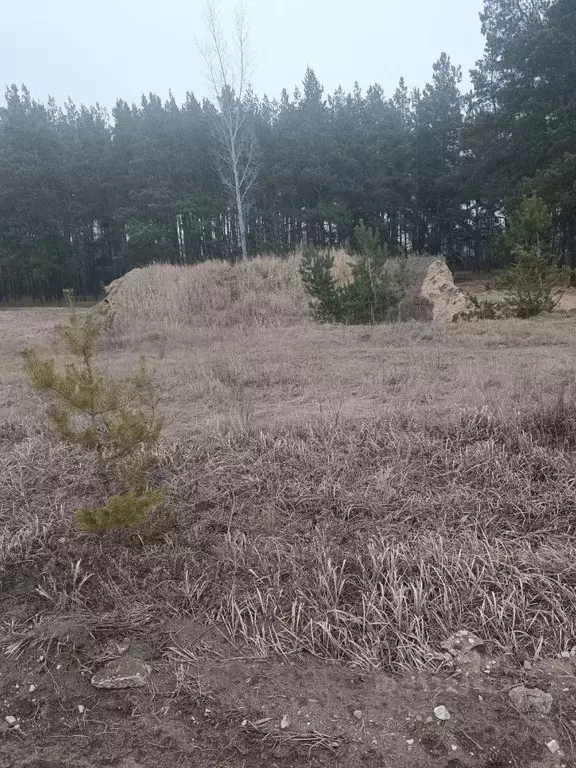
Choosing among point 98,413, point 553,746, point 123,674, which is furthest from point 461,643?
point 98,413

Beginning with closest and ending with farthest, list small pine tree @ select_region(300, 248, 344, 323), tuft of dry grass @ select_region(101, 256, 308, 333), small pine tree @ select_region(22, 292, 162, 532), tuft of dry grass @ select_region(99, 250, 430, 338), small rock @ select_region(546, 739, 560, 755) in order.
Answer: small rock @ select_region(546, 739, 560, 755) < small pine tree @ select_region(22, 292, 162, 532) < small pine tree @ select_region(300, 248, 344, 323) < tuft of dry grass @ select_region(99, 250, 430, 338) < tuft of dry grass @ select_region(101, 256, 308, 333)

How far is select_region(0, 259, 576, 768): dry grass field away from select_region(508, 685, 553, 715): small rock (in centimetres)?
3

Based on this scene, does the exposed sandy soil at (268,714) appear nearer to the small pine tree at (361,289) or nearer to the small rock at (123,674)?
the small rock at (123,674)

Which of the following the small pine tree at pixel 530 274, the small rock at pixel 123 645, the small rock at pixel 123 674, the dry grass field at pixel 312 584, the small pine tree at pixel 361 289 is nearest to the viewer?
the dry grass field at pixel 312 584

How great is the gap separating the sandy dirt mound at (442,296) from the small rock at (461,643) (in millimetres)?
9312

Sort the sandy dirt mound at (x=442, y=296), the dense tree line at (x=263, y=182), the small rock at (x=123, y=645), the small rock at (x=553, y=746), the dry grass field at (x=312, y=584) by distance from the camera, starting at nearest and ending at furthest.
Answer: the small rock at (x=553, y=746), the dry grass field at (x=312, y=584), the small rock at (x=123, y=645), the sandy dirt mound at (x=442, y=296), the dense tree line at (x=263, y=182)

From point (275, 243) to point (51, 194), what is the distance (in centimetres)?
1197

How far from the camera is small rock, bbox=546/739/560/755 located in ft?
5.88

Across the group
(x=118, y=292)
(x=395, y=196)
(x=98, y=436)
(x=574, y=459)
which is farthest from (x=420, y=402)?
(x=395, y=196)

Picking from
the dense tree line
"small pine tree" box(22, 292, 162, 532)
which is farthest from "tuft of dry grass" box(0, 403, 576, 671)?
the dense tree line

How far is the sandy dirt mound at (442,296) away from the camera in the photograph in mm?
11578

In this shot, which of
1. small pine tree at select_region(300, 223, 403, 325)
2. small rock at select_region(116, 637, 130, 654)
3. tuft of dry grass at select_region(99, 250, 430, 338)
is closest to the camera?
small rock at select_region(116, 637, 130, 654)

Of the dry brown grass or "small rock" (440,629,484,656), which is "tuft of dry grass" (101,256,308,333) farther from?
"small rock" (440,629,484,656)

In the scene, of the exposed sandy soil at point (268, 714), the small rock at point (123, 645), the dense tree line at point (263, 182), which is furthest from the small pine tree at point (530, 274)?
the dense tree line at point (263, 182)
